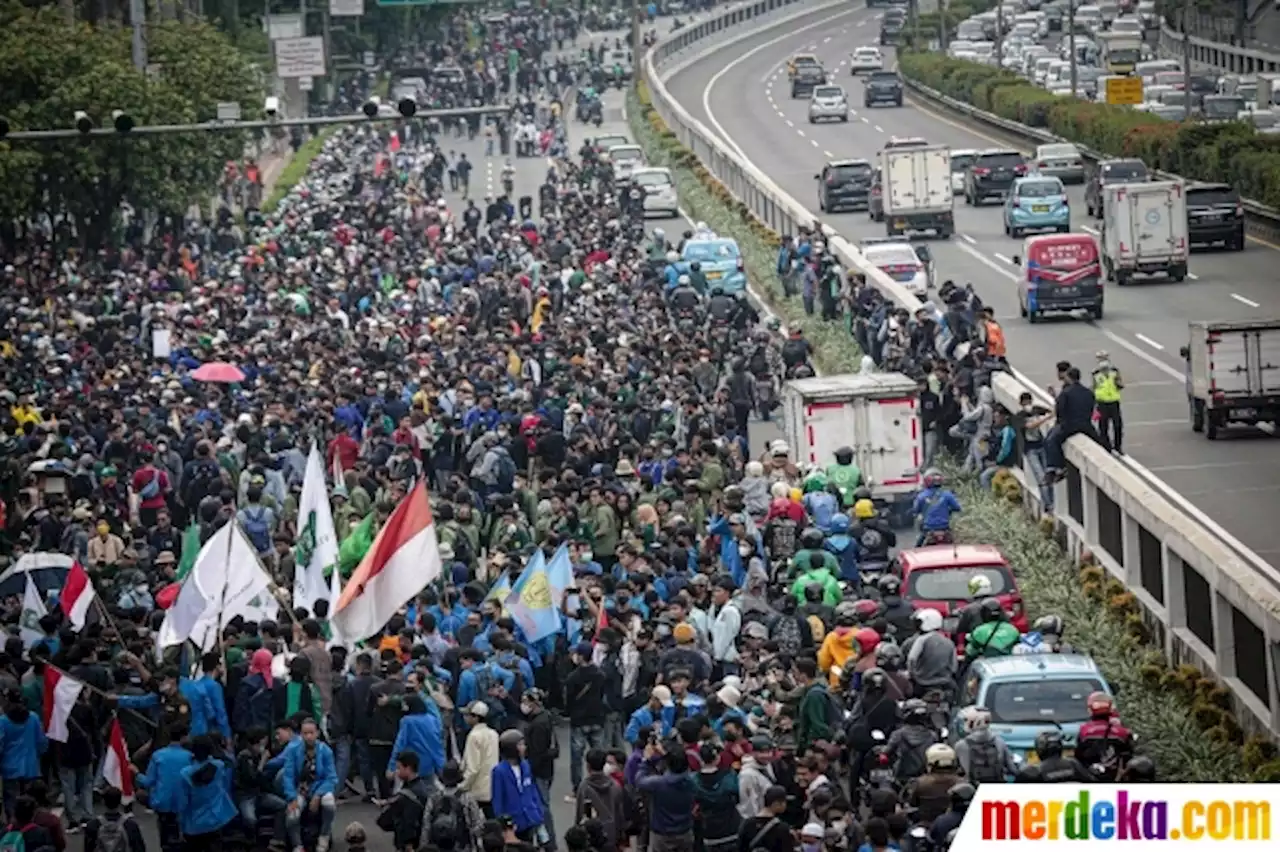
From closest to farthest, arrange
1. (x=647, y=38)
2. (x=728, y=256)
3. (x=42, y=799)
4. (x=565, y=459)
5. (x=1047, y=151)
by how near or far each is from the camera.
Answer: (x=42, y=799), (x=565, y=459), (x=728, y=256), (x=1047, y=151), (x=647, y=38)

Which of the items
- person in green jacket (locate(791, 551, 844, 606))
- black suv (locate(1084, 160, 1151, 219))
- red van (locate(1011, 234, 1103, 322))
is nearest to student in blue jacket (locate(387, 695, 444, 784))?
person in green jacket (locate(791, 551, 844, 606))

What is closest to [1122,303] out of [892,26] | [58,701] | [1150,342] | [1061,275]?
[1061,275]

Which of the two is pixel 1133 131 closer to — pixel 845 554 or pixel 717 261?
pixel 717 261

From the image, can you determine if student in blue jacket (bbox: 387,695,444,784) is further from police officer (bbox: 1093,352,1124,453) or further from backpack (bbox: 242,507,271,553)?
police officer (bbox: 1093,352,1124,453)

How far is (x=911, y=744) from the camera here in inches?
769

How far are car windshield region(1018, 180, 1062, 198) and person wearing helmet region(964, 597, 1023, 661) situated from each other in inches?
1450

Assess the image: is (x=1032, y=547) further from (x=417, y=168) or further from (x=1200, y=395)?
(x=417, y=168)

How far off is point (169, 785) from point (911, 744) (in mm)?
4832

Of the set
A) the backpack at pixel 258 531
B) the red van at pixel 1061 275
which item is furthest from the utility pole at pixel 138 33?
the backpack at pixel 258 531

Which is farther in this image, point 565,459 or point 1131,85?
point 1131,85

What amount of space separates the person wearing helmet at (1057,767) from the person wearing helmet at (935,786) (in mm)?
524

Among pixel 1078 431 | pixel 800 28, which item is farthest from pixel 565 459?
pixel 800 28

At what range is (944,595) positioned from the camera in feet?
81.6

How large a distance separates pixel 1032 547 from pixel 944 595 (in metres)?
3.97
